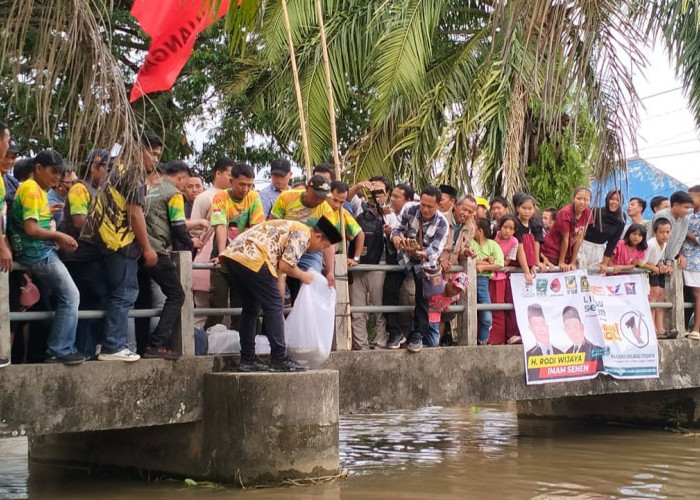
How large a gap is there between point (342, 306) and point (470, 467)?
195 centimetres

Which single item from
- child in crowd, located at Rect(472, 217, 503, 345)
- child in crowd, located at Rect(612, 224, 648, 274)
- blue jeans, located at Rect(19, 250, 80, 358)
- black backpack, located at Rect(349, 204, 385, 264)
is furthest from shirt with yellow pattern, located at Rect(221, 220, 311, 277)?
child in crowd, located at Rect(612, 224, 648, 274)

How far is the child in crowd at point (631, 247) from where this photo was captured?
1134 cm

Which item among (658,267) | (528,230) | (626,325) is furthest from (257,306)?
(658,267)

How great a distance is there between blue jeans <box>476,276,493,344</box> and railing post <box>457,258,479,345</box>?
0.36 m

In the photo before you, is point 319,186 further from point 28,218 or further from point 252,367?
point 28,218

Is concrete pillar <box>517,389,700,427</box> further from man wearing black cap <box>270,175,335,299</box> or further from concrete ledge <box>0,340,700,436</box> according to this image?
man wearing black cap <box>270,175,335,299</box>

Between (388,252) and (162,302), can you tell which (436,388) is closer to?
(388,252)

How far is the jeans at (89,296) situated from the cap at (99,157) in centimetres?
134

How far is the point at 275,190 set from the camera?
977 cm

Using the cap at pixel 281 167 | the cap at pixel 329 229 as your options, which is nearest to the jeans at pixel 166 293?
the cap at pixel 329 229

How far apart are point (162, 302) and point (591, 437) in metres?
5.67

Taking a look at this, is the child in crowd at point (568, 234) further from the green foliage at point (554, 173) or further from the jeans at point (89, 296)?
the jeans at point (89, 296)

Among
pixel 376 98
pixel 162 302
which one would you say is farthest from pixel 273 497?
pixel 376 98

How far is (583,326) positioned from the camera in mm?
10555
